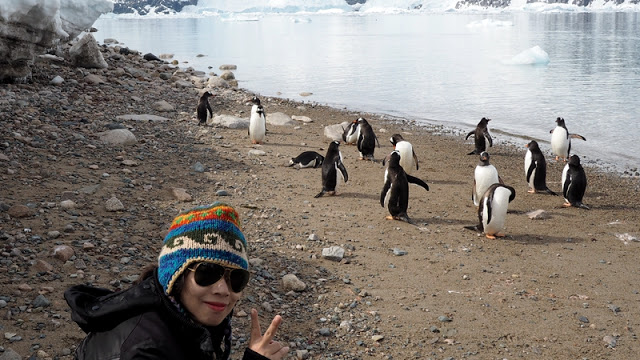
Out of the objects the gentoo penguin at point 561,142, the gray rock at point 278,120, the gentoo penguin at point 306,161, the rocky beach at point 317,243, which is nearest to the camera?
the rocky beach at point 317,243

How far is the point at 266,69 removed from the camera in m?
27.5

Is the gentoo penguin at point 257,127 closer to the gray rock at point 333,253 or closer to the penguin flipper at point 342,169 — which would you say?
the penguin flipper at point 342,169

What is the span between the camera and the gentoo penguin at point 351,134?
11.7 m

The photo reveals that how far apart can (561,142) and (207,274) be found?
10.7m

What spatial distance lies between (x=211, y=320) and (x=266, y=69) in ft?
85.9

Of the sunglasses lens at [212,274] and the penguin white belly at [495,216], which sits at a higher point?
the sunglasses lens at [212,274]

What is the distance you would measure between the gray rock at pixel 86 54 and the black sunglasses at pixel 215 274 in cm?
1309

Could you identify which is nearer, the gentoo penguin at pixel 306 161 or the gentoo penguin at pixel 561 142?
the gentoo penguin at pixel 306 161

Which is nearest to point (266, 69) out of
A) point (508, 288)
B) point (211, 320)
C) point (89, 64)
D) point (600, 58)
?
point (89, 64)

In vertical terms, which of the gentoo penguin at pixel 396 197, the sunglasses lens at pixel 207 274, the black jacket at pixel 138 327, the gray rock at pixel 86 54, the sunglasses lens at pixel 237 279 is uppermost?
the gray rock at pixel 86 54

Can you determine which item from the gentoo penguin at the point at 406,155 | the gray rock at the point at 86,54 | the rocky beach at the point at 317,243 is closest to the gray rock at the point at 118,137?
the rocky beach at the point at 317,243

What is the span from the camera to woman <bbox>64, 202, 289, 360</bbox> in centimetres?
171

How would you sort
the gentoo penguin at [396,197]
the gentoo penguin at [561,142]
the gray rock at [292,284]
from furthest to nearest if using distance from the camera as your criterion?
the gentoo penguin at [561,142], the gentoo penguin at [396,197], the gray rock at [292,284]

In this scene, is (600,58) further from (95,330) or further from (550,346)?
(95,330)
